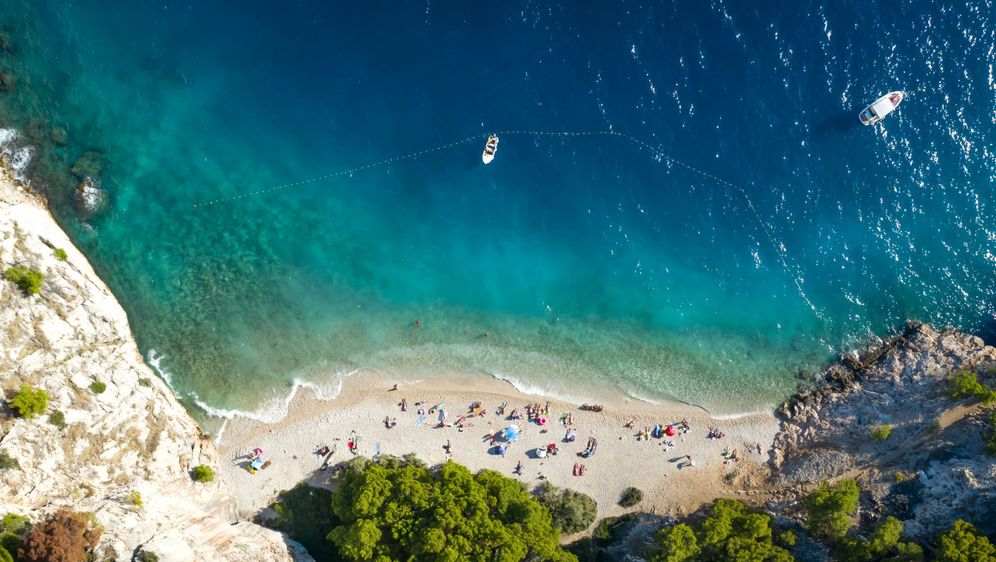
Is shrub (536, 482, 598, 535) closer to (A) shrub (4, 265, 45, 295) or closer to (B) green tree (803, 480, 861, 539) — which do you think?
(B) green tree (803, 480, 861, 539)

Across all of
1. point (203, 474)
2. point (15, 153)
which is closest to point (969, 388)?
point (203, 474)

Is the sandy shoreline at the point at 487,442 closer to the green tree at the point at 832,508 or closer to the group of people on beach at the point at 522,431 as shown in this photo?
the group of people on beach at the point at 522,431

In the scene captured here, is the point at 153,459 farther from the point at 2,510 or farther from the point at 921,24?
the point at 921,24

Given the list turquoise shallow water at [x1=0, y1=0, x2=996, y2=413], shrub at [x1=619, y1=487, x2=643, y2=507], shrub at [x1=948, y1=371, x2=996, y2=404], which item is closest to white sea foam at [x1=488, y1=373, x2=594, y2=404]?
turquoise shallow water at [x1=0, y1=0, x2=996, y2=413]

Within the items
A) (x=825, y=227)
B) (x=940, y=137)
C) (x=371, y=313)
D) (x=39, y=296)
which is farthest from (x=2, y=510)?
(x=940, y=137)

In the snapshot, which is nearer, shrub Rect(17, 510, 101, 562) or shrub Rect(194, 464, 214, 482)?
shrub Rect(17, 510, 101, 562)

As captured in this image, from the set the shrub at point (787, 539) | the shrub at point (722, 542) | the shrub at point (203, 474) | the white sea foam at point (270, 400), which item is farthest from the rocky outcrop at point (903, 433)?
the shrub at point (203, 474)

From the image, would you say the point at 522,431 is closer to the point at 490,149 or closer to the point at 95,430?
the point at 490,149
